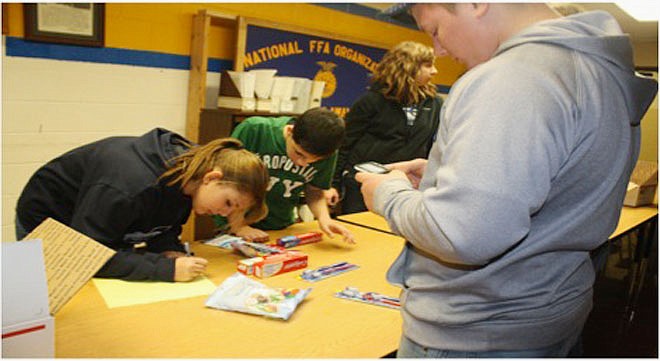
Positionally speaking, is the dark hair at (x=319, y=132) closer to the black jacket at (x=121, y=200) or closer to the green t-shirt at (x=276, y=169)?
the green t-shirt at (x=276, y=169)

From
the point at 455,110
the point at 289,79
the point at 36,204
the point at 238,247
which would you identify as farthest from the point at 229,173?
the point at 289,79

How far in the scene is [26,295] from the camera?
0.90 meters

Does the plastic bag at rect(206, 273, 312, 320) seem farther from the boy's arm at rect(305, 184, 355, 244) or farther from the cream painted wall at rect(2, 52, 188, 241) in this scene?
the cream painted wall at rect(2, 52, 188, 241)

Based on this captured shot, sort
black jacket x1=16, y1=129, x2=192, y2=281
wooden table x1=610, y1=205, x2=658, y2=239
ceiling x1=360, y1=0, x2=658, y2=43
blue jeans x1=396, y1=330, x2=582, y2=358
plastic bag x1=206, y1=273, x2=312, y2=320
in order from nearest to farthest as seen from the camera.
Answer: blue jeans x1=396, y1=330, x2=582, y2=358, plastic bag x1=206, y1=273, x2=312, y2=320, black jacket x1=16, y1=129, x2=192, y2=281, wooden table x1=610, y1=205, x2=658, y2=239, ceiling x1=360, y1=0, x2=658, y2=43

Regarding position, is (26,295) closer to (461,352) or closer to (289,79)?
(461,352)

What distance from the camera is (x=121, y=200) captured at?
1.41 metres

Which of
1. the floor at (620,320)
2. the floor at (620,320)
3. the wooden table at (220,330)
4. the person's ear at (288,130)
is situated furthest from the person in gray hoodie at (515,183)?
the floor at (620,320)

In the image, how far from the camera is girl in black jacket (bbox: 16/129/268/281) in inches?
56.0

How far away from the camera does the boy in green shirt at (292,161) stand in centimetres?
192

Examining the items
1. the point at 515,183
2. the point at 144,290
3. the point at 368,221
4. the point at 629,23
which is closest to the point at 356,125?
the point at 368,221

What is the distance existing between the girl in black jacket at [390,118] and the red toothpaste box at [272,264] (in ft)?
3.60

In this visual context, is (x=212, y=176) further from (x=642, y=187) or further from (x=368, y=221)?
(x=642, y=187)

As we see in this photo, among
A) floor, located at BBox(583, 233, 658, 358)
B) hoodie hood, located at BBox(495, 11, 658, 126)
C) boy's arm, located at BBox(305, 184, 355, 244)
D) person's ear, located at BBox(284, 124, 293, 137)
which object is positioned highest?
hoodie hood, located at BBox(495, 11, 658, 126)

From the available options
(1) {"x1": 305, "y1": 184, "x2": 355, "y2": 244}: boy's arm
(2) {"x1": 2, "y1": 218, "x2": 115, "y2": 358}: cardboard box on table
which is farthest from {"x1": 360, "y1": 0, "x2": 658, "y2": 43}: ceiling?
(2) {"x1": 2, "y1": 218, "x2": 115, "y2": 358}: cardboard box on table
